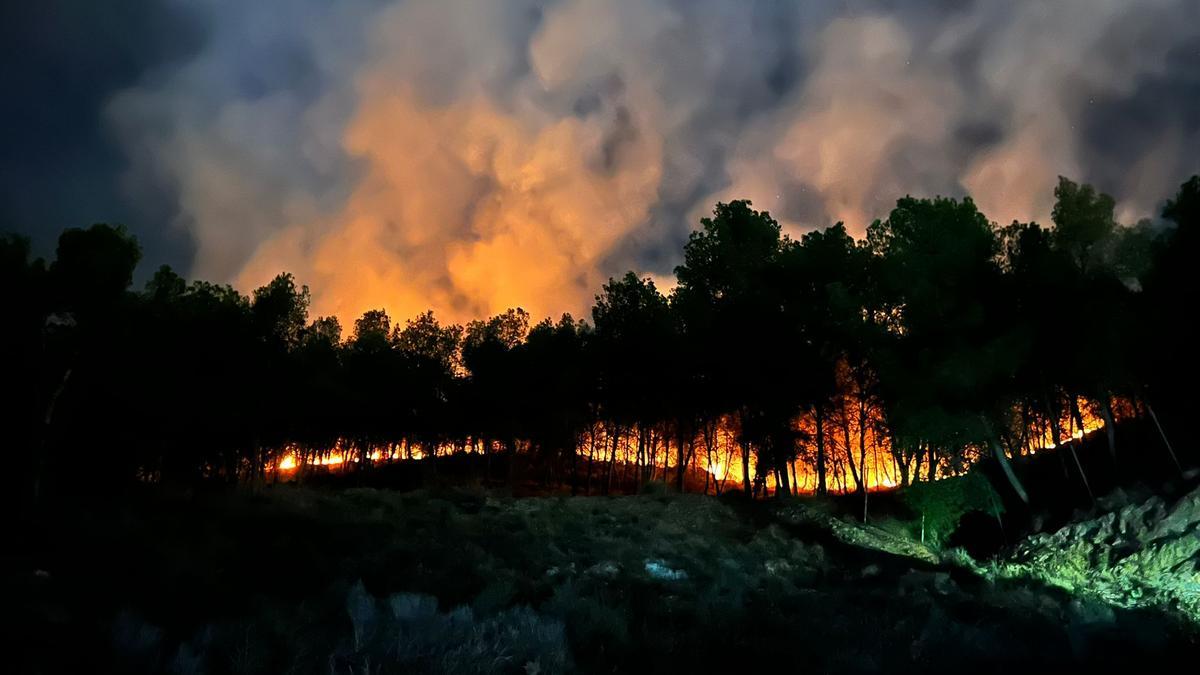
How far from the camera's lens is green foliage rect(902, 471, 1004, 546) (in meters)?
24.1

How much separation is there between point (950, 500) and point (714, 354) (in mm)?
14300

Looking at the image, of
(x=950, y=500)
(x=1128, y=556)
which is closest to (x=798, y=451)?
(x=950, y=500)

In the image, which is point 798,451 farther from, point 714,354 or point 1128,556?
point 1128,556

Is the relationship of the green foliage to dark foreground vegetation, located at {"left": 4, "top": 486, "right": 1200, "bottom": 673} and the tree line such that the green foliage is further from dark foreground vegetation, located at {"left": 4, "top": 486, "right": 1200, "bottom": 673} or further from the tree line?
dark foreground vegetation, located at {"left": 4, "top": 486, "right": 1200, "bottom": 673}

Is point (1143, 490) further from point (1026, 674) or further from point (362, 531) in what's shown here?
point (362, 531)

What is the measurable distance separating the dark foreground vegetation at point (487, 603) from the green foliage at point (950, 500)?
5.34 m

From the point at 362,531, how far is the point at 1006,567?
54.2 ft

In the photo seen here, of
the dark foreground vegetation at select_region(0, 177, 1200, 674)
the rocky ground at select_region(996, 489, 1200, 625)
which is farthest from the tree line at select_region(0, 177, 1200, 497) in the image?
the rocky ground at select_region(996, 489, 1200, 625)

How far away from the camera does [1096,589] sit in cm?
1656

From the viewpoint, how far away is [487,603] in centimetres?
998

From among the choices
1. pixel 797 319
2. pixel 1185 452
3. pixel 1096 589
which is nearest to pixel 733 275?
pixel 797 319

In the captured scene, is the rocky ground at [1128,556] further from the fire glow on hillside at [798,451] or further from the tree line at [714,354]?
the fire glow on hillside at [798,451]

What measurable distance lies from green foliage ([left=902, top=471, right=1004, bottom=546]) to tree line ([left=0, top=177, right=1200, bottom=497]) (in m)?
1.00

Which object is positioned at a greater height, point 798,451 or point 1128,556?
point 798,451
